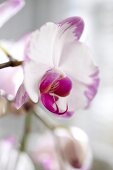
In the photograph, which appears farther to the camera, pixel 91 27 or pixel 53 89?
pixel 91 27

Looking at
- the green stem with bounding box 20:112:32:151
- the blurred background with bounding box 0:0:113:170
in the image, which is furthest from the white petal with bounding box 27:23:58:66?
the blurred background with bounding box 0:0:113:170

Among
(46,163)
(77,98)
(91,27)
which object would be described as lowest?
(91,27)

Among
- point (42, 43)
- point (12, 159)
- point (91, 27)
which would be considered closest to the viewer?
point (42, 43)

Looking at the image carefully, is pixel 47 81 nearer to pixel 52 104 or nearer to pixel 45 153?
pixel 52 104

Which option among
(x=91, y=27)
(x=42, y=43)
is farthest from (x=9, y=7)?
(x=91, y=27)

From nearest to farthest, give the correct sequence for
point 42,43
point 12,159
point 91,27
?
point 42,43 → point 12,159 → point 91,27

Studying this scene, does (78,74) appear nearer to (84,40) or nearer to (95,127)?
(84,40)

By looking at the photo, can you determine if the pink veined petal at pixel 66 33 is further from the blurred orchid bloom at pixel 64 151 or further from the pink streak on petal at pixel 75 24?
the blurred orchid bloom at pixel 64 151

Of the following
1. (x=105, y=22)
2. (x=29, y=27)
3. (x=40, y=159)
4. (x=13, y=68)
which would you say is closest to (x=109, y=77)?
(x=105, y=22)
